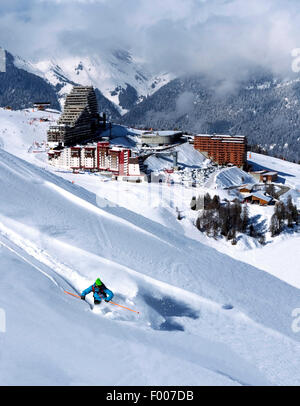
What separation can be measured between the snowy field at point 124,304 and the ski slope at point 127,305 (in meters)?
0.06

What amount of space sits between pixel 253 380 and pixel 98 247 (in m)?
14.9

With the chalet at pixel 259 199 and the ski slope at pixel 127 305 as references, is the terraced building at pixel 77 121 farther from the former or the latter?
the ski slope at pixel 127 305

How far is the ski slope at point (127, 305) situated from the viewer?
1342 cm

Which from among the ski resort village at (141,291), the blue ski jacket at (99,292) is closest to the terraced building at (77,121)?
the ski resort village at (141,291)

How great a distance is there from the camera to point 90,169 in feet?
→ 286

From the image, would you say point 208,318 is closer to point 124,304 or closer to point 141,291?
point 141,291

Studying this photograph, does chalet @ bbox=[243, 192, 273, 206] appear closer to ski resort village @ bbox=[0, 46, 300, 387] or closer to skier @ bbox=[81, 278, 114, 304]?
ski resort village @ bbox=[0, 46, 300, 387]

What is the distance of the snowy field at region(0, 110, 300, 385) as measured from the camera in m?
13.5

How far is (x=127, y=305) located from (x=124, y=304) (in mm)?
155

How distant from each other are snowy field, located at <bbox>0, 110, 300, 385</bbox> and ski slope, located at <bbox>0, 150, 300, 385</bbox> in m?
0.06

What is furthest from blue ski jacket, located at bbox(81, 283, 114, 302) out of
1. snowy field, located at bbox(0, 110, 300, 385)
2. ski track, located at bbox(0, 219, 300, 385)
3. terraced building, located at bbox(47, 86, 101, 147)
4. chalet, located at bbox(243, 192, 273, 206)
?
terraced building, located at bbox(47, 86, 101, 147)

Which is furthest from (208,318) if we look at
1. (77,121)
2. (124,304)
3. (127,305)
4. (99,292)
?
(77,121)

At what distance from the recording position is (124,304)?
19625 millimetres
